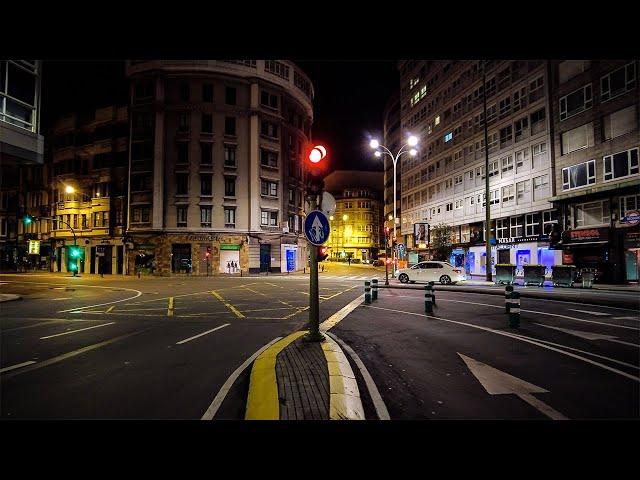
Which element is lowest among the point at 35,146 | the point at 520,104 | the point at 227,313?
the point at 227,313

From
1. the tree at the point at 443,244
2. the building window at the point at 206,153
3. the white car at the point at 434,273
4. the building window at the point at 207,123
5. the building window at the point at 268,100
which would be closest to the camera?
the white car at the point at 434,273

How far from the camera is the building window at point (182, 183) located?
4241cm

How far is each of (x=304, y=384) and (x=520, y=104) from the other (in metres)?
37.0

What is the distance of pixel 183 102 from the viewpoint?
140 ft

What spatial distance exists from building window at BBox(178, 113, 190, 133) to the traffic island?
4218cm

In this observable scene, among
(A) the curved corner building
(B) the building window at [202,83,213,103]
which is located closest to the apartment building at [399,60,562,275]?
(A) the curved corner building

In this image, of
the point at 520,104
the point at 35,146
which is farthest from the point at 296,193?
the point at 35,146

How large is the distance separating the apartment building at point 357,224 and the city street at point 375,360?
9272 centimetres

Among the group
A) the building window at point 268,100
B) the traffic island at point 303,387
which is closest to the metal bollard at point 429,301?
the traffic island at point 303,387

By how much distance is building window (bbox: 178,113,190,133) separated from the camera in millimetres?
42750

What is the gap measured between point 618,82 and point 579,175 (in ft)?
21.4

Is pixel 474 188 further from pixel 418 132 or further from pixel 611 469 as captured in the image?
pixel 611 469

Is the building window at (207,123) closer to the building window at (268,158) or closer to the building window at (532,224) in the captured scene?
the building window at (268,158)

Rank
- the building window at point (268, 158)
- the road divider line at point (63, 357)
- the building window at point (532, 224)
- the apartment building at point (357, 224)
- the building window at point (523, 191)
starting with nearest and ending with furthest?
the road divider line at point (63, 357) → the building window at point (532, 224) → the building window at point (523, 191) → the building window at point (268, 158) → the apartment building at point (357, 224)
